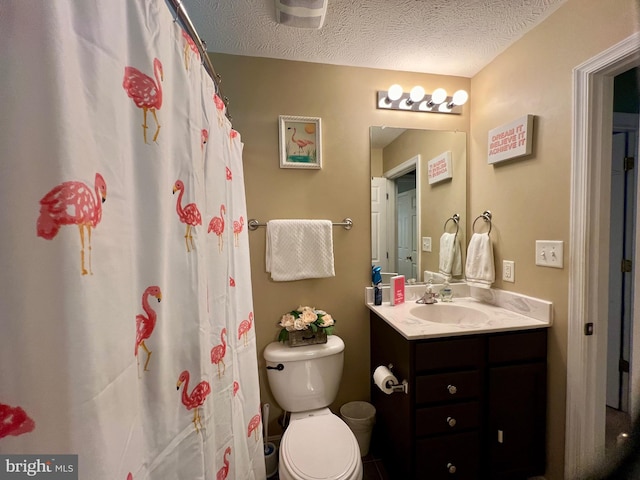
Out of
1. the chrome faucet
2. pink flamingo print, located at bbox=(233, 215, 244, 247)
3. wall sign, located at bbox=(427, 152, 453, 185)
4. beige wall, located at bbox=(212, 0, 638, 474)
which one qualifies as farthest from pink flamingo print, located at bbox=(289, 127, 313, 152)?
the chrome faucet

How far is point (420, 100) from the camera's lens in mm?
1647

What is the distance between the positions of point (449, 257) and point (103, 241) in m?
1.79

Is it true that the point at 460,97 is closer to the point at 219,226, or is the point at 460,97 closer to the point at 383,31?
the point at 383,31

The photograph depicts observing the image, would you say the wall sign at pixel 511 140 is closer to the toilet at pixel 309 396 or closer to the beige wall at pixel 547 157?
the beige wall at pixel 547 157

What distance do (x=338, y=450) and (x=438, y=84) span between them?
2.11 metres

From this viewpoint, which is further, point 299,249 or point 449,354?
point 299,249

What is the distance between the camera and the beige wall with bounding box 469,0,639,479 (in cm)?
110

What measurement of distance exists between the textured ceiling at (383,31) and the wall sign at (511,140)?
0.46m

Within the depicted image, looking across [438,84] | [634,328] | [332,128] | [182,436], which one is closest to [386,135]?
[332,128]

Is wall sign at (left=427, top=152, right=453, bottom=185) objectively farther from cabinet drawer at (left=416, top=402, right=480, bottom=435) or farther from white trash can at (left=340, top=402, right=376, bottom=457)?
white trash can at (left=340, top=402, right=376, bottom=457)

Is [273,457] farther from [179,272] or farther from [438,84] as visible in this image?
[438,84]

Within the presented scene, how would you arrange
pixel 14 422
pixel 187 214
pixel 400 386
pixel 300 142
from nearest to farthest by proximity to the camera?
pixel 14 422, pixel 187 214, pixel 400 386, pixel 300 142

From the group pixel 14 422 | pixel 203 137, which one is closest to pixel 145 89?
pixel 203 137

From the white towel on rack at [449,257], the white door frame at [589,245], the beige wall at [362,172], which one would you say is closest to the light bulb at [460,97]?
the beige wall at [362,172]
